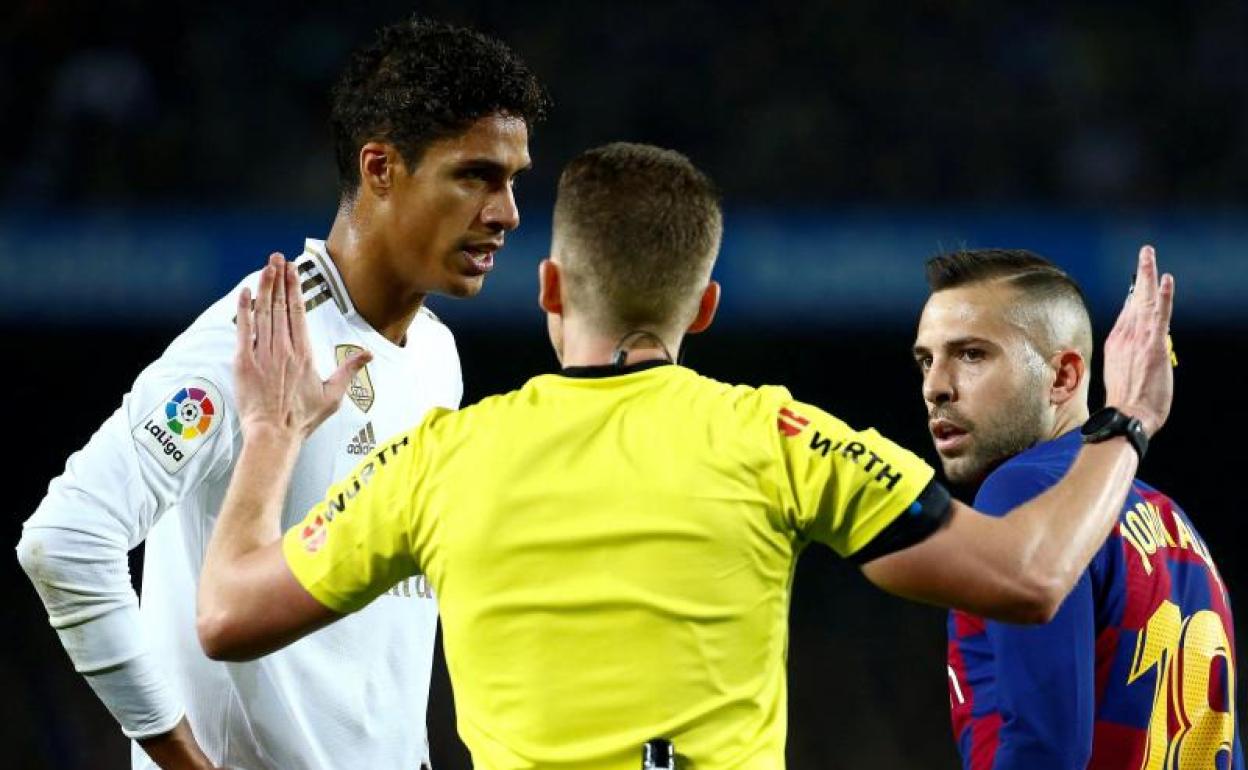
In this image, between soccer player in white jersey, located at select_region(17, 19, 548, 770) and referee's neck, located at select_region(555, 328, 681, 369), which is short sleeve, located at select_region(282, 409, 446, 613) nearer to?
referee's neck, located at select_region(555, 328, 681, 369)

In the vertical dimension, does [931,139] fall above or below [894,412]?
above

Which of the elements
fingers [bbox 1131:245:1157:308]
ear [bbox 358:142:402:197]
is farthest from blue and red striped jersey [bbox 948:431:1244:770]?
ear [bbox 358:142:402:197]

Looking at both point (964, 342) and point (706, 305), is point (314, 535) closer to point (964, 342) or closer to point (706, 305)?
point (706, 305)

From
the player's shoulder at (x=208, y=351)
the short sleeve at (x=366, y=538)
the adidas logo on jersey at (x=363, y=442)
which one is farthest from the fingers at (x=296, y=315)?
the adidas logo on jersey at (x=363, y=442)

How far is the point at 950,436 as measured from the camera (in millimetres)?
3119

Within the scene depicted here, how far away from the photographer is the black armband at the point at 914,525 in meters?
2.03

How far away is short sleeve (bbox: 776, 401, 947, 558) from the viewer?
6.68 feet

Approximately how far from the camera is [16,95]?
816 centimetres

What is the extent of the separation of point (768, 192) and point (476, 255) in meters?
4.92

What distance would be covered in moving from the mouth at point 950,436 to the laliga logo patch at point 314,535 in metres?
1.36

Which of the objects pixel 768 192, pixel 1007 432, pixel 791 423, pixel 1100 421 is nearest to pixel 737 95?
pixel 768 192

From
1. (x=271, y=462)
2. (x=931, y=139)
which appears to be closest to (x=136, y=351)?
(x=931, y=139)

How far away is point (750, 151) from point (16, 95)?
3635 millimetres

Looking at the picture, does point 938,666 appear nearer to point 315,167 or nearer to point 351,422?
point 315,167
